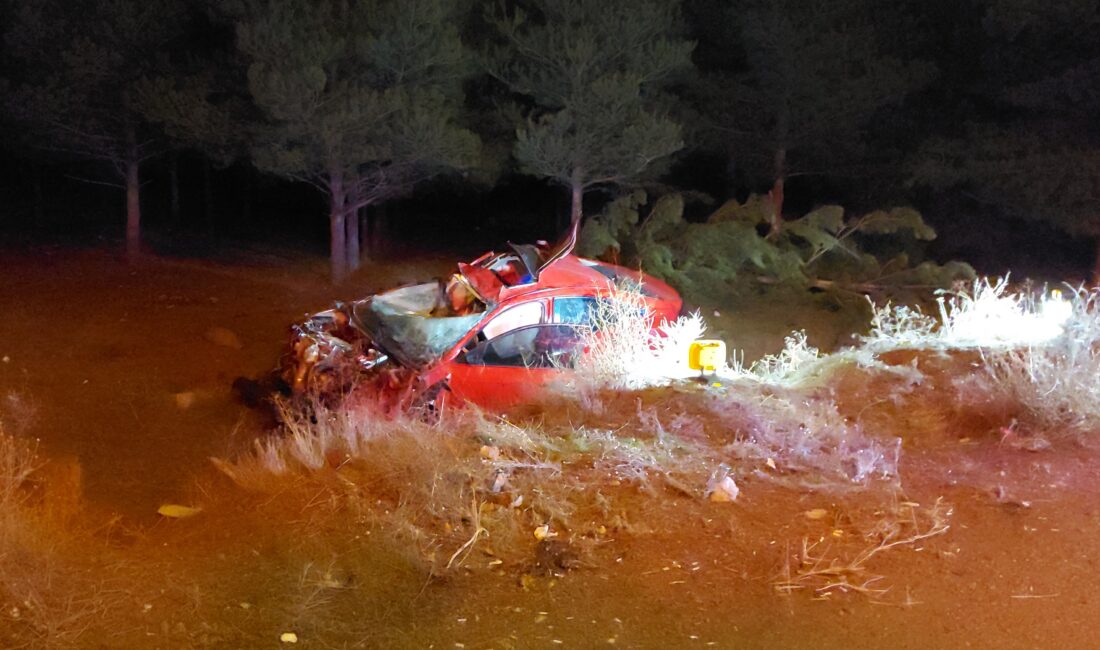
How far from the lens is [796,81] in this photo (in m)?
16.4

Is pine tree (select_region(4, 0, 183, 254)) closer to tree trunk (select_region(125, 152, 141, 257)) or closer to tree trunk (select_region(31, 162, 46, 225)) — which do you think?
tree trunk (select_region(125, 152, 141, 257))

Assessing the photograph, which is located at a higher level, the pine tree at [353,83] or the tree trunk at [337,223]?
the pine tree at [353,83]

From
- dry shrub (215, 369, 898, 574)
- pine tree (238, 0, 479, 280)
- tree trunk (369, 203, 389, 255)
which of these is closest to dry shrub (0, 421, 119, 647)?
dry shrub (215, 369, 898, 574)

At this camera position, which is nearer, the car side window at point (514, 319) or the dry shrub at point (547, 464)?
the dry shrub at point (547, 464)

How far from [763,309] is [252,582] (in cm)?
1132

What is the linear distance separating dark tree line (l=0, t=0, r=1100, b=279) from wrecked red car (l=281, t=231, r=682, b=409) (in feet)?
17.6

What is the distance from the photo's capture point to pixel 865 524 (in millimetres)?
4781

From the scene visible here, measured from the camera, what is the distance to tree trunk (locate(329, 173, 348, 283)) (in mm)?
15086

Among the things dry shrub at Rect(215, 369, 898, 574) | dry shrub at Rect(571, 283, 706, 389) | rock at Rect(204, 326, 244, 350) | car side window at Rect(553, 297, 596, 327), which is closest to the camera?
dry shrub at Rect(215, 369, 898, 574)

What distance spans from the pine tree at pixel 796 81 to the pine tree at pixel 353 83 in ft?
17.2

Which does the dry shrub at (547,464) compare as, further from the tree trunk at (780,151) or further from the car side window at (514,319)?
the tree trunk at (780,151)

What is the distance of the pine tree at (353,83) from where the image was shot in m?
13.0

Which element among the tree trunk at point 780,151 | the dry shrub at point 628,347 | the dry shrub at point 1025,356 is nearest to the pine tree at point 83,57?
the dry shrub at point 628,347

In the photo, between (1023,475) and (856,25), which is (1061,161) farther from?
(1023,475)
